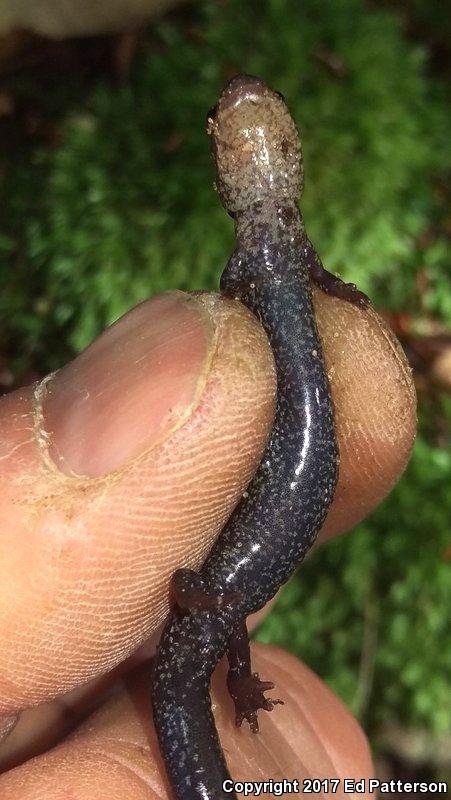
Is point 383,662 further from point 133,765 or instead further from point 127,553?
point 127,553

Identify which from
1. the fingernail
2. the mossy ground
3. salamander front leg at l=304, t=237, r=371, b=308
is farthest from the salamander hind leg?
the mossy ground

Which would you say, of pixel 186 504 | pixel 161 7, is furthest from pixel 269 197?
pixel 161 7

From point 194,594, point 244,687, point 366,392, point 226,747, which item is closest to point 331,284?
point 366,392

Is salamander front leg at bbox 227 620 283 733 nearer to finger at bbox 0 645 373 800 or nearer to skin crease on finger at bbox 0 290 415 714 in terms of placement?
finger at bbox 0 645 373 800

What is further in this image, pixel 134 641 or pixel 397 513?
pixel 397 513

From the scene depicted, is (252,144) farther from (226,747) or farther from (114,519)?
(226,747)

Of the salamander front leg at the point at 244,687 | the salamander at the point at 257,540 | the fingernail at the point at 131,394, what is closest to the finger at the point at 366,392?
the salamander at the point at 257,540
